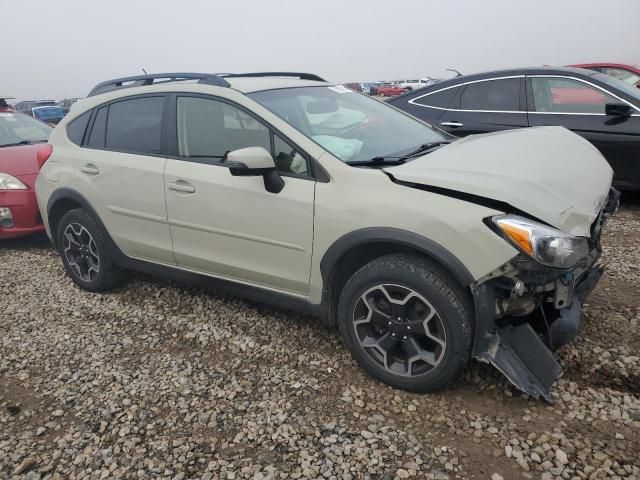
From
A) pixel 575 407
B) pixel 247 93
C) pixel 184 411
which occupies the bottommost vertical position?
pixel 184 411

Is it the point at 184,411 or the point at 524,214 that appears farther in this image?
the point at 184,411

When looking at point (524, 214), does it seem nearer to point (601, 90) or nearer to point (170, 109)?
point (170, 109)

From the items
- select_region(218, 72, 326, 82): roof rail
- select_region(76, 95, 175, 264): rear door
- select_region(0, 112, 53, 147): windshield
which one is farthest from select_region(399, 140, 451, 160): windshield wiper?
select_region(0, 112, 53, 147): windshield

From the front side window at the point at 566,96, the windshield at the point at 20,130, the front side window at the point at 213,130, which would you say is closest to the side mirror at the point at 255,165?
the front side window at the point at 213,130

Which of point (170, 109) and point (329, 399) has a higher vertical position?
point (170, 109)

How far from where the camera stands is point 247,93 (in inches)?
126

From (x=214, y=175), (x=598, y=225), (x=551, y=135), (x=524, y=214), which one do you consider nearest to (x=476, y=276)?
(x=524, y=214)

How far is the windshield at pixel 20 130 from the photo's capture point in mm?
6227

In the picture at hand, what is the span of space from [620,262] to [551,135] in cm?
156

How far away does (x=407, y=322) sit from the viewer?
2.62 m

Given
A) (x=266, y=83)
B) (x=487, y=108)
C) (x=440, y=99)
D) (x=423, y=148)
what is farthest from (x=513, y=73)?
(x=266, y=83)

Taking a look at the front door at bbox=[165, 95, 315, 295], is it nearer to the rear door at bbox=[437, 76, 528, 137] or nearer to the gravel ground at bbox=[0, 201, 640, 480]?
the gravel ground at bbox=[0, 201, 640, 480]

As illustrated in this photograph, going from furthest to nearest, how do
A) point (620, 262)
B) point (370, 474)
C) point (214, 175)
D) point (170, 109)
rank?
point (620, 262), point (170, 109), point (214, 175), point (370, 474)

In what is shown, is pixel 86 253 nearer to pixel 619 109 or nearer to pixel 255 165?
pixel 255 165
